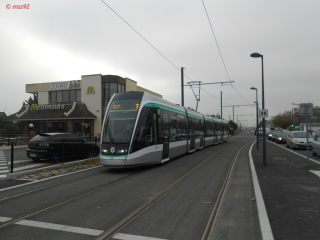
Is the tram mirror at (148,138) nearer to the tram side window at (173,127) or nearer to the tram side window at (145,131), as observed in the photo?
the tram side window at (145,131)

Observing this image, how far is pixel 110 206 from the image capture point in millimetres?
5840

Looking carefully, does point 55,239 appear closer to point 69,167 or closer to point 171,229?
point 171,229

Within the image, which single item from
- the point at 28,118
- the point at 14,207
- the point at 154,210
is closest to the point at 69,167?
the point at 14,207

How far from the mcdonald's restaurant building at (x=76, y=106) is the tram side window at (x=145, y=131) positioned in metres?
23.0

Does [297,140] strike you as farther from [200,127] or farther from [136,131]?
[136,131]

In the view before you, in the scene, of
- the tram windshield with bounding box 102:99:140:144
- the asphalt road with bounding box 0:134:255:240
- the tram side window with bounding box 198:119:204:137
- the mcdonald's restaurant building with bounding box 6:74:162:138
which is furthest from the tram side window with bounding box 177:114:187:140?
the mcdonald's restaurant building with bounding box 6:74:162:138

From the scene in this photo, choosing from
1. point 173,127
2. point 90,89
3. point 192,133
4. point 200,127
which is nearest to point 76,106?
point 90,89

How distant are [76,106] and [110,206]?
98.4 feet

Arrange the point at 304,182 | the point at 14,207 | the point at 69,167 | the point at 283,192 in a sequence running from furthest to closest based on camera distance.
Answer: the point at 69,167 < the point at 304,182 < the point at 283,192 < the point at 14,207

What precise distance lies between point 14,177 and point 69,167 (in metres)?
2.86

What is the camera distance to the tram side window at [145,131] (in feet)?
32.9

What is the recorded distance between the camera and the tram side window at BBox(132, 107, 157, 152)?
1002 cm

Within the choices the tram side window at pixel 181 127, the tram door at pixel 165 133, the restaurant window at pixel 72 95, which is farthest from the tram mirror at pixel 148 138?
the restaurant window at pixel 72 95

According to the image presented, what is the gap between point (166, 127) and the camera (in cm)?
1245
